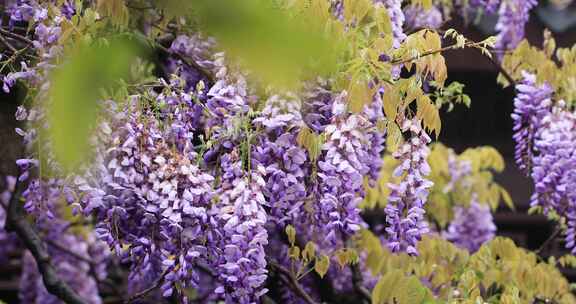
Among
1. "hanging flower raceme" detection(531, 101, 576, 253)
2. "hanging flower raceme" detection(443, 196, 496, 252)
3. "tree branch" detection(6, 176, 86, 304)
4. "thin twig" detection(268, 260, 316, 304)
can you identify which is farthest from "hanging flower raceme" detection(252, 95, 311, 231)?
"hanging flower raceme" detection(443, 196, 496, 252)

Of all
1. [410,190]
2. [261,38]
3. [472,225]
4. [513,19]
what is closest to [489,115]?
[472,225]

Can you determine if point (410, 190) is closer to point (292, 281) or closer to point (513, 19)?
point (292, 281)

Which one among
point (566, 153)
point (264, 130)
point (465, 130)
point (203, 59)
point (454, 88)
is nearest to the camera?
point (264, 130)

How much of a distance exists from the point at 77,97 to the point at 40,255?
139 inches

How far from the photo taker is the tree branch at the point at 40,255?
4020 mm

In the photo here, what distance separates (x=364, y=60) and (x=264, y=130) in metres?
0.46

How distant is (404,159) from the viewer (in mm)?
3225

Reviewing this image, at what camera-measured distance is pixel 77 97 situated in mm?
704

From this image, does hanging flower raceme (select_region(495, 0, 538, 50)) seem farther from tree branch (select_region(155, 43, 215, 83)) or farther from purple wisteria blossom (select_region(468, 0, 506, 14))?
tree branch (select_region(155, 43, 215, 83))

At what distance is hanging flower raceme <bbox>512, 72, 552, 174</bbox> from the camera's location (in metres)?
4.66

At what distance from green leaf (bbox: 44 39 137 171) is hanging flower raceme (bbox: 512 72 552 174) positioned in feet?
13.5

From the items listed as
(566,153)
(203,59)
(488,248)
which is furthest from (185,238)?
(566,153)

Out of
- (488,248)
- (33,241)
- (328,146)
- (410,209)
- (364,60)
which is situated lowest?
(33,241)

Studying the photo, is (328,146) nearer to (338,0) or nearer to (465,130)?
(338,0)
